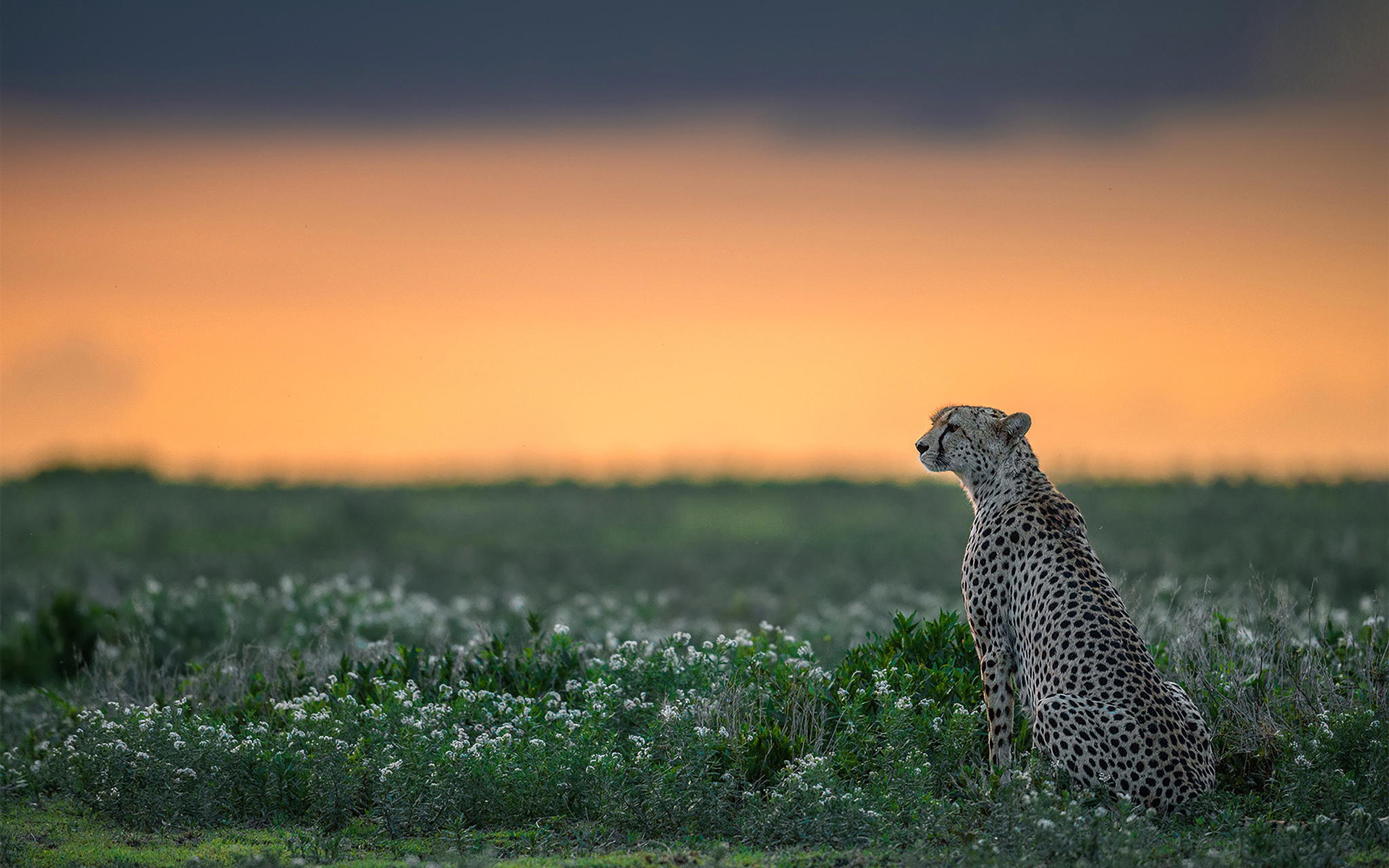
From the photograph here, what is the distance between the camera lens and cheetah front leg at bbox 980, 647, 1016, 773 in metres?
7.71

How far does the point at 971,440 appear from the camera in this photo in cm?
834

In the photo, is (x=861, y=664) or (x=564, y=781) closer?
(x=564, y=781)

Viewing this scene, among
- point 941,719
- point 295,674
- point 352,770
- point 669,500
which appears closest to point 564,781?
point 352,770

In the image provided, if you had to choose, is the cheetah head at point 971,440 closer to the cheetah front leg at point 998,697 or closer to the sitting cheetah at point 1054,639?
the sitting cheetah at point 1054,639

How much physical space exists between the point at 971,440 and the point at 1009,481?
0.35 metres

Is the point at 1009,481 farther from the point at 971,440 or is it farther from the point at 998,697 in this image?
the point at 998,697

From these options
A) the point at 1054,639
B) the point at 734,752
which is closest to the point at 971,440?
the point at 1054,639

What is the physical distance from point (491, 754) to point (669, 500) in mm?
28950

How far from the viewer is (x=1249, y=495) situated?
92.8 feet

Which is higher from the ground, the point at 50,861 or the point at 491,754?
the point at 491,754

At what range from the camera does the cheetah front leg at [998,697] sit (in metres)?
7.71

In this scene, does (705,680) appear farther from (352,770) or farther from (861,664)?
(352,770)

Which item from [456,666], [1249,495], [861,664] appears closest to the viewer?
[861,664]

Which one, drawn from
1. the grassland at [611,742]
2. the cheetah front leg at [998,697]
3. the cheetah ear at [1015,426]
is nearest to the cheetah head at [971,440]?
the cheetah ear at [1015,426]
